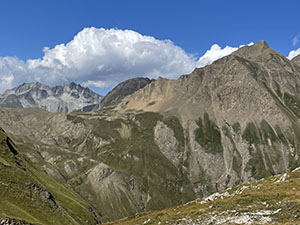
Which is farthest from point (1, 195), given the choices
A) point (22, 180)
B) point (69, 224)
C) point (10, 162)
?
point (10, 162)

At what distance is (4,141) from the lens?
129000 millimetres

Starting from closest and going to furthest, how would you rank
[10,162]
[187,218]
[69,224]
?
[187,218]
[69,224]
[10,162]

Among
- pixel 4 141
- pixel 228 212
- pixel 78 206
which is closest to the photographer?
pixel 228 212

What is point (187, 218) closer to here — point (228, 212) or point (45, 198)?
point (228, 212)

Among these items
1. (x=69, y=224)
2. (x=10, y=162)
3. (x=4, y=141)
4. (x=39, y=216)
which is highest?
(x=4, y=141)

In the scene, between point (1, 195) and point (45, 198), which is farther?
point (45, 198)

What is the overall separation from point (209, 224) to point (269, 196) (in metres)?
11.5

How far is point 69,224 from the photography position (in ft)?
332

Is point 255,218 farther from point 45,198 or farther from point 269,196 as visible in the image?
point 45,198

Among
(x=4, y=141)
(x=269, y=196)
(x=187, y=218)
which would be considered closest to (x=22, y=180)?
(x=4, y=141)

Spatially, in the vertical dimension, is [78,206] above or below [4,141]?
below

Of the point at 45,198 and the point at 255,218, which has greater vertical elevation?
the point at 45,198

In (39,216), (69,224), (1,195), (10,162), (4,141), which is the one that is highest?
(4,141)

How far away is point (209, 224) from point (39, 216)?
73.8m
